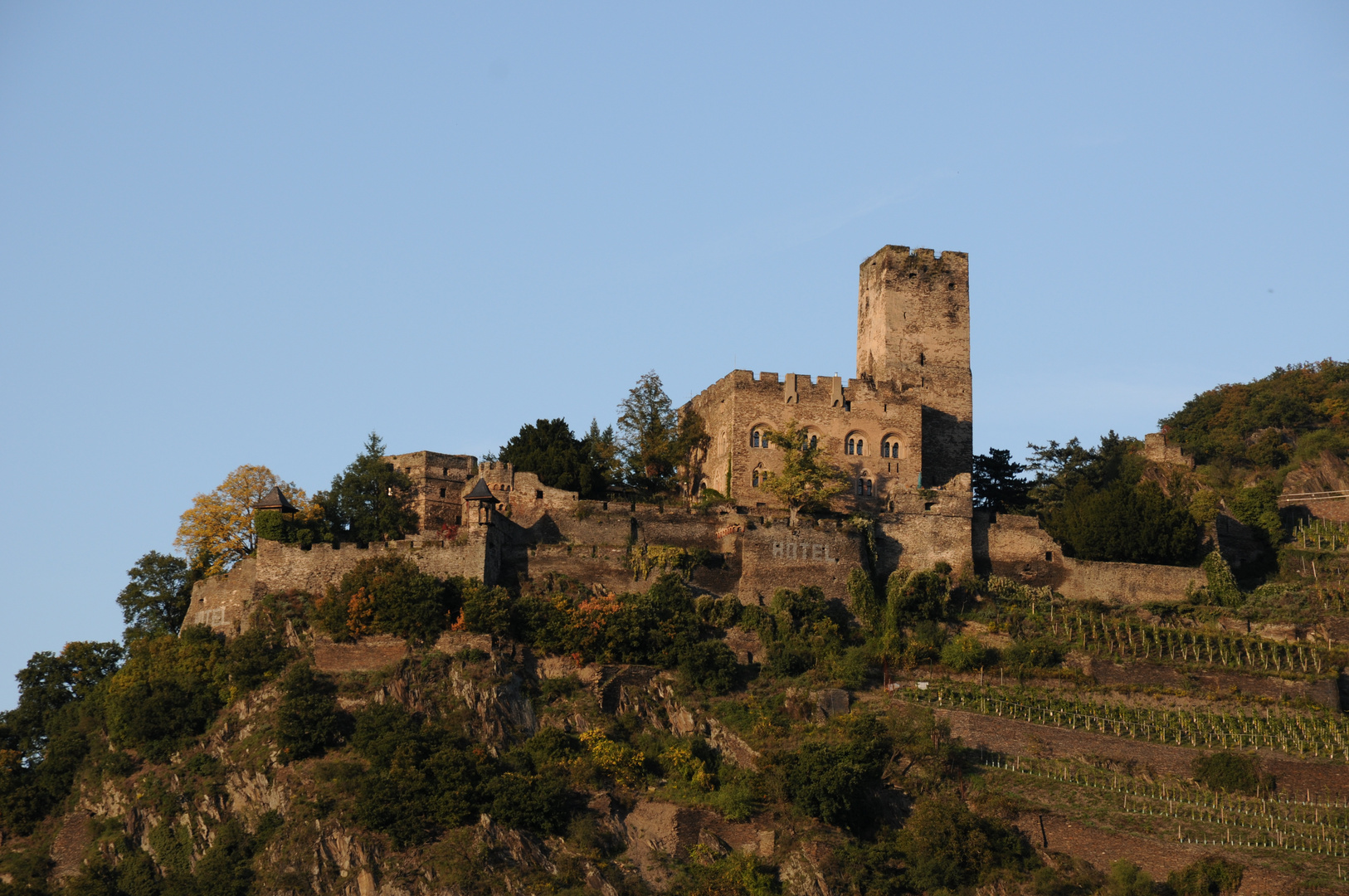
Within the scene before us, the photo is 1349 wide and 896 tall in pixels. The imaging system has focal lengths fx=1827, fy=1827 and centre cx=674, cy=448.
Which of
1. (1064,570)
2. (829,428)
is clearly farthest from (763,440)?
(1064,570)

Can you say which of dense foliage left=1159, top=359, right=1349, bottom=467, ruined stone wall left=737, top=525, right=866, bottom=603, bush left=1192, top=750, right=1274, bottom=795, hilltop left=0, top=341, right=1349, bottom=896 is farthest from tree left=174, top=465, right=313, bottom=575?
dense foliage left=1159, top=359, right=1349, bottom=467

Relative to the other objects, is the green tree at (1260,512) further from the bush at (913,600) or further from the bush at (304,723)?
the bush at (304,723)

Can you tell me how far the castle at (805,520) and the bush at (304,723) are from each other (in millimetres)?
5115

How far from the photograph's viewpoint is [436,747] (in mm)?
46281

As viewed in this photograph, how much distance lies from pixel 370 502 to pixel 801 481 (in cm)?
1358

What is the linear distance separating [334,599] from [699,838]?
1289 cm

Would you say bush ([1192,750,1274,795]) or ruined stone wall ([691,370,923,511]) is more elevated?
ruined stone wall ([691,370,923,511])

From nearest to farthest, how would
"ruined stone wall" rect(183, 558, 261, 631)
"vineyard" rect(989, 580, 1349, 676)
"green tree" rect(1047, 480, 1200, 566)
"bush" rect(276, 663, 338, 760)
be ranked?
"bush" rect(276, 663, 338, 760)
"ruined stone wall" rect(183, 558, 261, 631)
"vineyard" rect(989, 580, 1349, 676)
"green tree" rect(1047, 480, 1200, 566)

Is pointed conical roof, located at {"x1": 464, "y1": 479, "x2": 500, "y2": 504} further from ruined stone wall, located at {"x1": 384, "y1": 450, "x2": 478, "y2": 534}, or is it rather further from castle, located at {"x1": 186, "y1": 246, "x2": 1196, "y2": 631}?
ruined stone wall, located at {"x1": 384, "y1": 450, "x2": 478, "y2": 534}

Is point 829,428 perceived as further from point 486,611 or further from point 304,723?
point 304,723

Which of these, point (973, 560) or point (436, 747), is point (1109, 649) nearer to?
point (973, 560)

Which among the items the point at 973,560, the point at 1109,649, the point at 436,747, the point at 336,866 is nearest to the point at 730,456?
the point at 973,560

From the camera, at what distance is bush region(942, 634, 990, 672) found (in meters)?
Answer: 52.2

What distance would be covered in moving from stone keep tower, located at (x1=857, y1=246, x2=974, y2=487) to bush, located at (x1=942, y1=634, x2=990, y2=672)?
10667 millimetres
